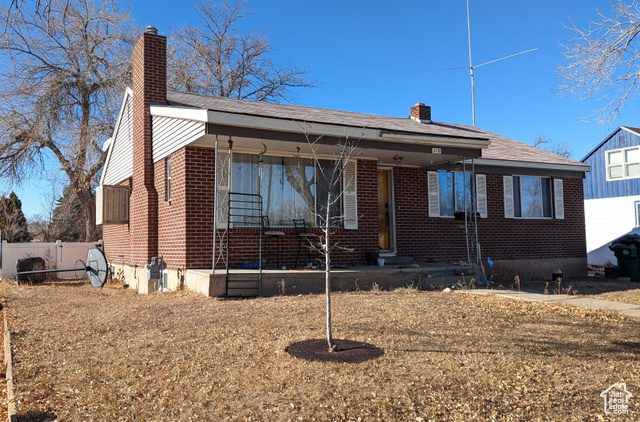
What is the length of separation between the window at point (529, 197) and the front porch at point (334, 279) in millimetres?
4354

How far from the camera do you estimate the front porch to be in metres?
9.06

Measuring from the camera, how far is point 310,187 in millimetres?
11250

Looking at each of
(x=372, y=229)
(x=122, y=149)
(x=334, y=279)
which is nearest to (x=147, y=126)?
(x=122, y=149)

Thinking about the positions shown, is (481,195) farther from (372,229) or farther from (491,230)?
(372,229)

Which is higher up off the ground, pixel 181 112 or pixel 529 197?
pixel 181 112

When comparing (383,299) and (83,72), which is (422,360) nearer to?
(383,299)

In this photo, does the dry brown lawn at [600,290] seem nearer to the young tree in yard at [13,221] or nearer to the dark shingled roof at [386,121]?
the dark shingled roof at [386,121]

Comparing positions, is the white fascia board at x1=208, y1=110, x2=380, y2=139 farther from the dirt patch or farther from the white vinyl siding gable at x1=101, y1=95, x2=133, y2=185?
the white vinyl siding gable at x1=101, y1=95, x2=133, y2=185

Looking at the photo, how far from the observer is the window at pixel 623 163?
21984 millimetres

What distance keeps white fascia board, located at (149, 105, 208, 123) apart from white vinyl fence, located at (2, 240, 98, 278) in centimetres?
656

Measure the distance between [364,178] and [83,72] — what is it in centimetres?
1495

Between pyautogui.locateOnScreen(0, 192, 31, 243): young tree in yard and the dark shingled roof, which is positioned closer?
the dark shingled roof

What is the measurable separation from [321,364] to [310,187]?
6868 millimetres

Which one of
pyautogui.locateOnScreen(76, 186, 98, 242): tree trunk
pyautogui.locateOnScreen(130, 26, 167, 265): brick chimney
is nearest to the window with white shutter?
pyautogui.locateOnScreen(130, 26, 167, 265): brick chimney
